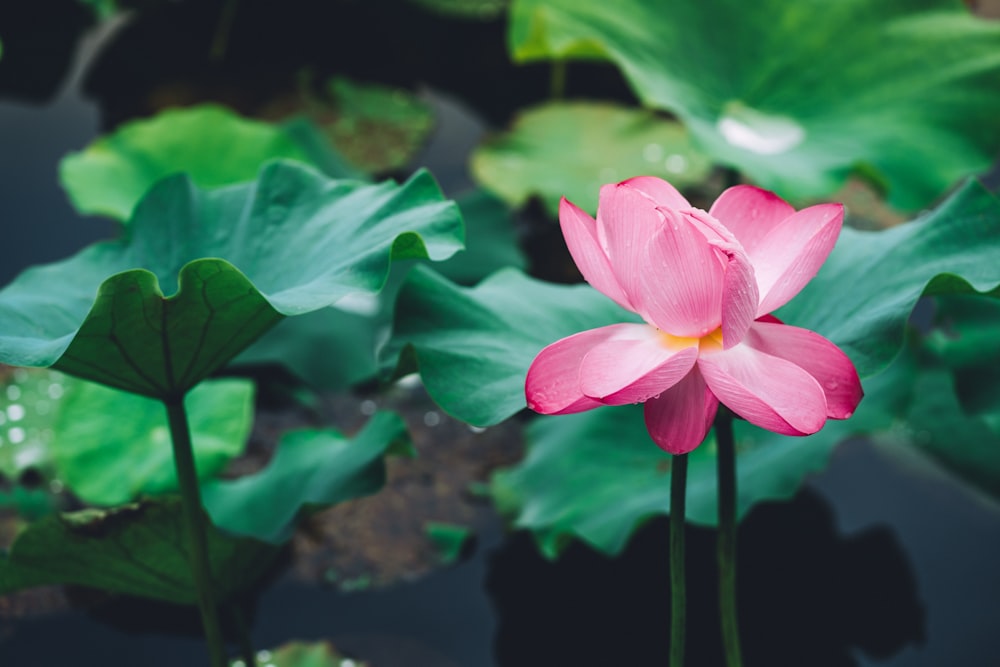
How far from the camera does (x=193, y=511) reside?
1051 millimetres

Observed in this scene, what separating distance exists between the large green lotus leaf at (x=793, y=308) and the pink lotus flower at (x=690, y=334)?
12 cm

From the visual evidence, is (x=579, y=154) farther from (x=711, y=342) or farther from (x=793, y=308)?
(x=711, y=342)

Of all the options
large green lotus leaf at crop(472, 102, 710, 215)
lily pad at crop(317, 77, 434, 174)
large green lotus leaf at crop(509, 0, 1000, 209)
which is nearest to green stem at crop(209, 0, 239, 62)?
lily pad at crop(317, 77, 434, 174)

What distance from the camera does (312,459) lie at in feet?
4.23

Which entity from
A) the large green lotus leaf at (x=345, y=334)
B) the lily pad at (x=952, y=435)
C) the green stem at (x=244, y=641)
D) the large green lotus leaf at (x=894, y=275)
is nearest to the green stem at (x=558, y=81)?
the large green lotus leaf at (x=345, y=334)

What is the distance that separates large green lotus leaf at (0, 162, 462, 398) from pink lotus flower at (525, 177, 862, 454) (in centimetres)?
20

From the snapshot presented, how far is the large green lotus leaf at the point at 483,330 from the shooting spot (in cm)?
96

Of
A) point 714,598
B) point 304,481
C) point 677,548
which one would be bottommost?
point 714,598

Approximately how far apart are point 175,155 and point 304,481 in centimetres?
107

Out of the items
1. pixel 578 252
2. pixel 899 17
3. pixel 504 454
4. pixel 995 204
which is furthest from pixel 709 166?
pixel 578 252

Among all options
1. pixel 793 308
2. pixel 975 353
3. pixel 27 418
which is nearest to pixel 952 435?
pixel 975 353

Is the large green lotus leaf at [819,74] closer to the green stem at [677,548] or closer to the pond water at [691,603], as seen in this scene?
the pond water at [691,603]

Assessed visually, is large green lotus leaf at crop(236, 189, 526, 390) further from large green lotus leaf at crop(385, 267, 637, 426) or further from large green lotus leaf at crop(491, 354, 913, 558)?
large green lotus leaf at crop(385, 267, 637, 426)

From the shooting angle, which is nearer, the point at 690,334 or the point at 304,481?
the point at 690,334
